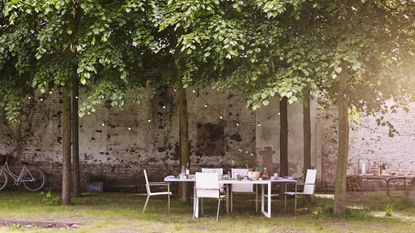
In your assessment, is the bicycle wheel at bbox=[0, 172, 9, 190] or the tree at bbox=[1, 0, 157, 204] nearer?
the tree at bbox=[1, 0, 157, 204]

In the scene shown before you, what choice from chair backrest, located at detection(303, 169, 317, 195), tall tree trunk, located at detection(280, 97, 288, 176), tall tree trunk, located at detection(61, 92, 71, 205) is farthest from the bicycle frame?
A: chair backrest, located at detection(303, 169, 317, 195)

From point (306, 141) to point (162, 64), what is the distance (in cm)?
369

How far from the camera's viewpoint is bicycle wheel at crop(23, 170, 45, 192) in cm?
1578

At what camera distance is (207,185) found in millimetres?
9516

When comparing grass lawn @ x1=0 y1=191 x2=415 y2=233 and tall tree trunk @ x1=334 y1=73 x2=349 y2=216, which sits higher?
tall tree trunk @ x1=334 y1=73 x2=349 y2=216

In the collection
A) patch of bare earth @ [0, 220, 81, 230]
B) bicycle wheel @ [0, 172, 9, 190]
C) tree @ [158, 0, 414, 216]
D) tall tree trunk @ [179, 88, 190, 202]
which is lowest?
patch of bare earth @ [0, 220, 81, 230]

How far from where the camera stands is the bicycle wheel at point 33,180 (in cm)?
1578

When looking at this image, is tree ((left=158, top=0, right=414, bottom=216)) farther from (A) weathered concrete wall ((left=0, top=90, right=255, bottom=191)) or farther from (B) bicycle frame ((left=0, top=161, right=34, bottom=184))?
(B) bicycle frame ((left=0, top=161, right=34, bottom=184))

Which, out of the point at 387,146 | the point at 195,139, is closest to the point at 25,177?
the point at 195,139

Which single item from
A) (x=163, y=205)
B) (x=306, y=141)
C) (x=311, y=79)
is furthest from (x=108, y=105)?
(x=311, y=79)

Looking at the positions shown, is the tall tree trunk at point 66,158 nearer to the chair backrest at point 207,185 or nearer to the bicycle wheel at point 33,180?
the chair backrest at point 207,185

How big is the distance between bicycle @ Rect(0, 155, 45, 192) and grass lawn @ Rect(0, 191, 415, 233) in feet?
9.45

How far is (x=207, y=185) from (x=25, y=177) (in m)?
8.18

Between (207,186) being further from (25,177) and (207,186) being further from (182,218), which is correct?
(25,177)
